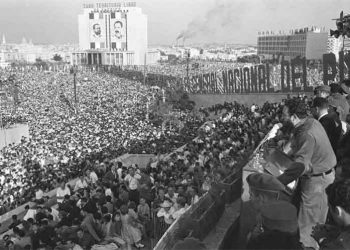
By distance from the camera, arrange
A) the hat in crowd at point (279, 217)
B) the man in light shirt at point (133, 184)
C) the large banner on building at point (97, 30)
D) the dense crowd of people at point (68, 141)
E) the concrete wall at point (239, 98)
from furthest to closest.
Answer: the large banner on building at point (97, 30) → the concrete wall at point (239, 98) → the dense crowd of people at point (68, 141) → the man in light shirt at point (133, 184) → the hat in crowd at point (279, 217)

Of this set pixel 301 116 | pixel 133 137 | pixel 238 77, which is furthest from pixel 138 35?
pixel 301 116

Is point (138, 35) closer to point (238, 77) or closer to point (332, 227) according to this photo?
point (238, 77)

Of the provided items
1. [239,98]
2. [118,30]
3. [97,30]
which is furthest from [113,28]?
[239,98]

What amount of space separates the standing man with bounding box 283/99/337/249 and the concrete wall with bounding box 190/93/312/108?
72.9 feet

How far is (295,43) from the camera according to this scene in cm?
11612

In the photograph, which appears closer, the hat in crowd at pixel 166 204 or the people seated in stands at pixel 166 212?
the people seated in stands at pixel 166 212

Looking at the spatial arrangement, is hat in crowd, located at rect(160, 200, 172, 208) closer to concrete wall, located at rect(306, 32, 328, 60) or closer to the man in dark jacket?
the man in dark jacket

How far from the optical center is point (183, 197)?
6.14m

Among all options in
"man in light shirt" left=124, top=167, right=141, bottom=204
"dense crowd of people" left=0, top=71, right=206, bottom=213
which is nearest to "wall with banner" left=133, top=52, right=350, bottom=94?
"dense crowd of people" left=0, top=71, right=206, bottom=213

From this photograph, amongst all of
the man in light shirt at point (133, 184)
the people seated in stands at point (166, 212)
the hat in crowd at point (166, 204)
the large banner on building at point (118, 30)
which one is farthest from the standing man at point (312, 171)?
the large banner on building at point (118, 30)

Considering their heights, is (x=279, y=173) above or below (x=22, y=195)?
above

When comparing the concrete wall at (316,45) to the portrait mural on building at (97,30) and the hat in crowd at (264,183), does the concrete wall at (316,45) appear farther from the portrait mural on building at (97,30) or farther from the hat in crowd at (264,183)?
the hat in crowd at (264,183)

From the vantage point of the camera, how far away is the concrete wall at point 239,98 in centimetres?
2612

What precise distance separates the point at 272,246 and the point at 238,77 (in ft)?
90.9
